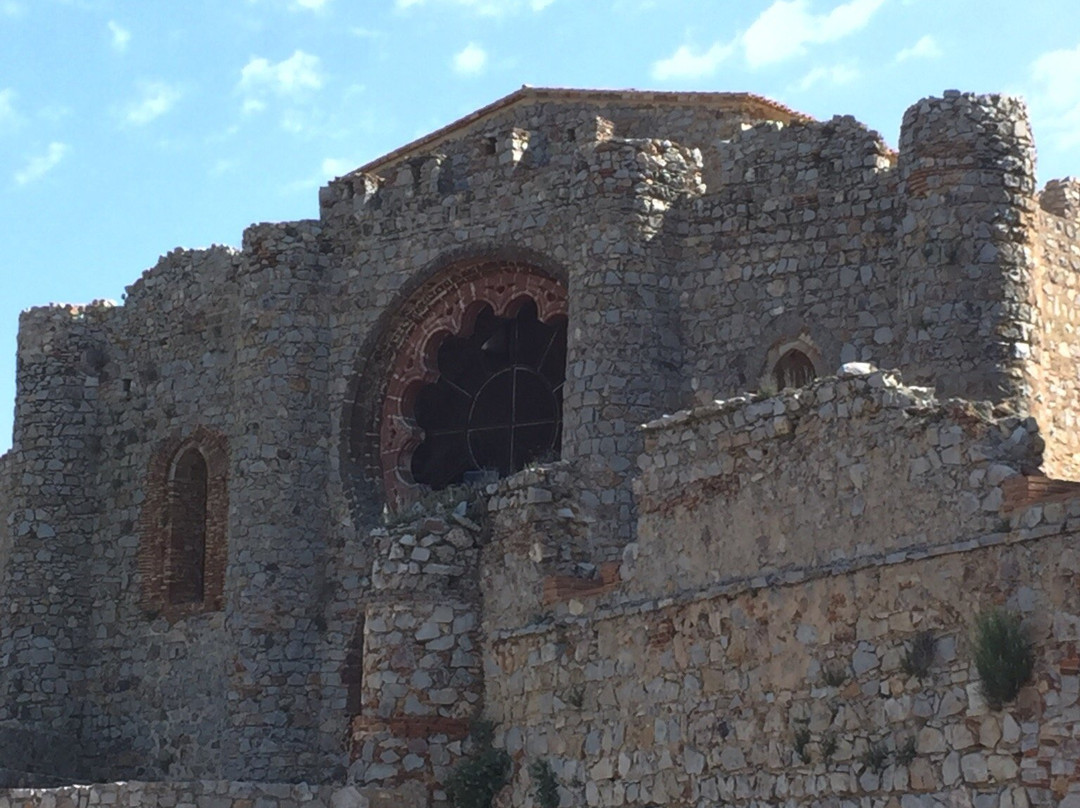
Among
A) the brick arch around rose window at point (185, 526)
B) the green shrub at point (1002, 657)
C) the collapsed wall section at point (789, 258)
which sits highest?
the collapsed wall section at point (789, 258)

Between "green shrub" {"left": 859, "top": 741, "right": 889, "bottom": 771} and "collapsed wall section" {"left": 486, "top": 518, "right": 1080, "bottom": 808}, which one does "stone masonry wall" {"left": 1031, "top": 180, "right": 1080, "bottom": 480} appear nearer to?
"collapsed wall section" {"left": 486, "top": 518, "right": 1080, "bottom": 808}

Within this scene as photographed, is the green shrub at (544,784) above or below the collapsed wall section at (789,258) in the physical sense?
below

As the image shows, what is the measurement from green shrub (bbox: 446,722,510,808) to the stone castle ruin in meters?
0.17

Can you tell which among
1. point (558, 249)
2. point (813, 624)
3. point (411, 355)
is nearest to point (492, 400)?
point (411, 355)

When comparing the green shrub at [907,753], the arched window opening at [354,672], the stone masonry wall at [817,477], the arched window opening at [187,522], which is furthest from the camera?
the arched window opening at [187,522]

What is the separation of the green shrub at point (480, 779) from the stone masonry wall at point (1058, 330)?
5832mm

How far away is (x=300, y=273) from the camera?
2498 centimetres

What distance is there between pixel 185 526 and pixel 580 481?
24.8 ft

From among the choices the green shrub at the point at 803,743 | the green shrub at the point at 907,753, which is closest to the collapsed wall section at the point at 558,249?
the green shrub at the point at 803,743

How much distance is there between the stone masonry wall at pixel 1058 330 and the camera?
2038 cm

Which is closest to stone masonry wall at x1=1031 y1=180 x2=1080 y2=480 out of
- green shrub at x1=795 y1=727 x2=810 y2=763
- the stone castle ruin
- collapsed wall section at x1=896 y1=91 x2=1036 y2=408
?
the stone castle ruin

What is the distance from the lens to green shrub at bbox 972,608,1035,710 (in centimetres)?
1287

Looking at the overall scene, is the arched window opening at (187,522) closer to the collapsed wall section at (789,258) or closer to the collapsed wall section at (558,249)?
the collapsed wall section at (558,249)

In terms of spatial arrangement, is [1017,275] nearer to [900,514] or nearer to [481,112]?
[900,514]
